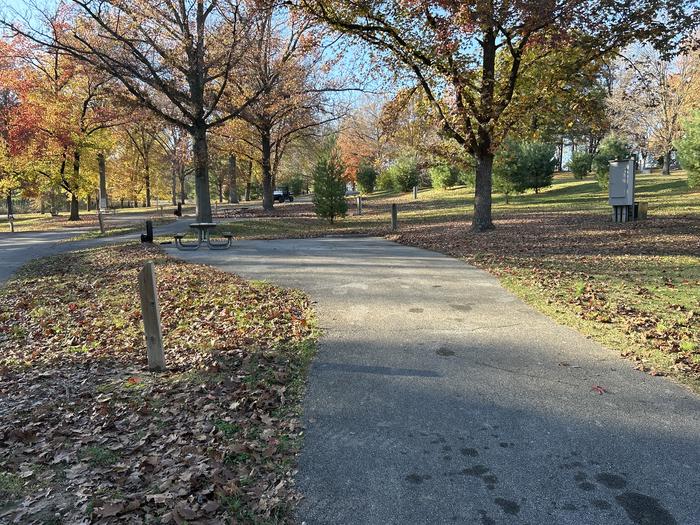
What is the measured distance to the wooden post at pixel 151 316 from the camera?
4.77 meters

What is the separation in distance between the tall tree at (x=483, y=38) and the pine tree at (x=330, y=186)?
234 inches

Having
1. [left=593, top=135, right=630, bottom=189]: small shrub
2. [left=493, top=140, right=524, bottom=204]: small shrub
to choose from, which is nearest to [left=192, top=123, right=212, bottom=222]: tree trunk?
[left=493, top=140, right=524, bottom=204]: small shrub

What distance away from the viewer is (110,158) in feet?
165

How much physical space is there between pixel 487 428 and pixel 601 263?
284 inches

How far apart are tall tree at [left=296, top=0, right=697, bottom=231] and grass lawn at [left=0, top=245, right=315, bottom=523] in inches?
362

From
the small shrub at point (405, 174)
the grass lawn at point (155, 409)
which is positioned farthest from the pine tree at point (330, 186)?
the small shrub at point (405, 174)

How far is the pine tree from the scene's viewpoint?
20578mm

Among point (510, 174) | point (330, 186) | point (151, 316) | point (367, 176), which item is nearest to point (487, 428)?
point (151, 316)

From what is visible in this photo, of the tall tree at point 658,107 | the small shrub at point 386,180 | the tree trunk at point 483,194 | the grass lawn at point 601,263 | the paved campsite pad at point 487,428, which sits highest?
the tall tree at point 658,107

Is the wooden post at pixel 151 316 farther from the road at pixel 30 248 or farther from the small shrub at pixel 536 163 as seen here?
the small shrub at pixel 536 163

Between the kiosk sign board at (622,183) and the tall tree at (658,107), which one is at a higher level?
the tall tree at (658,107)

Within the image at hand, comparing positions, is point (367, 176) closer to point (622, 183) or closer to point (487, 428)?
point (622, 183)

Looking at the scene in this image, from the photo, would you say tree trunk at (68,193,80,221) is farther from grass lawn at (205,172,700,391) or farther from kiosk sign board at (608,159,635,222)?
kiosk sign board at (608,159,635,222)

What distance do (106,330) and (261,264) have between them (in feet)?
14.8
